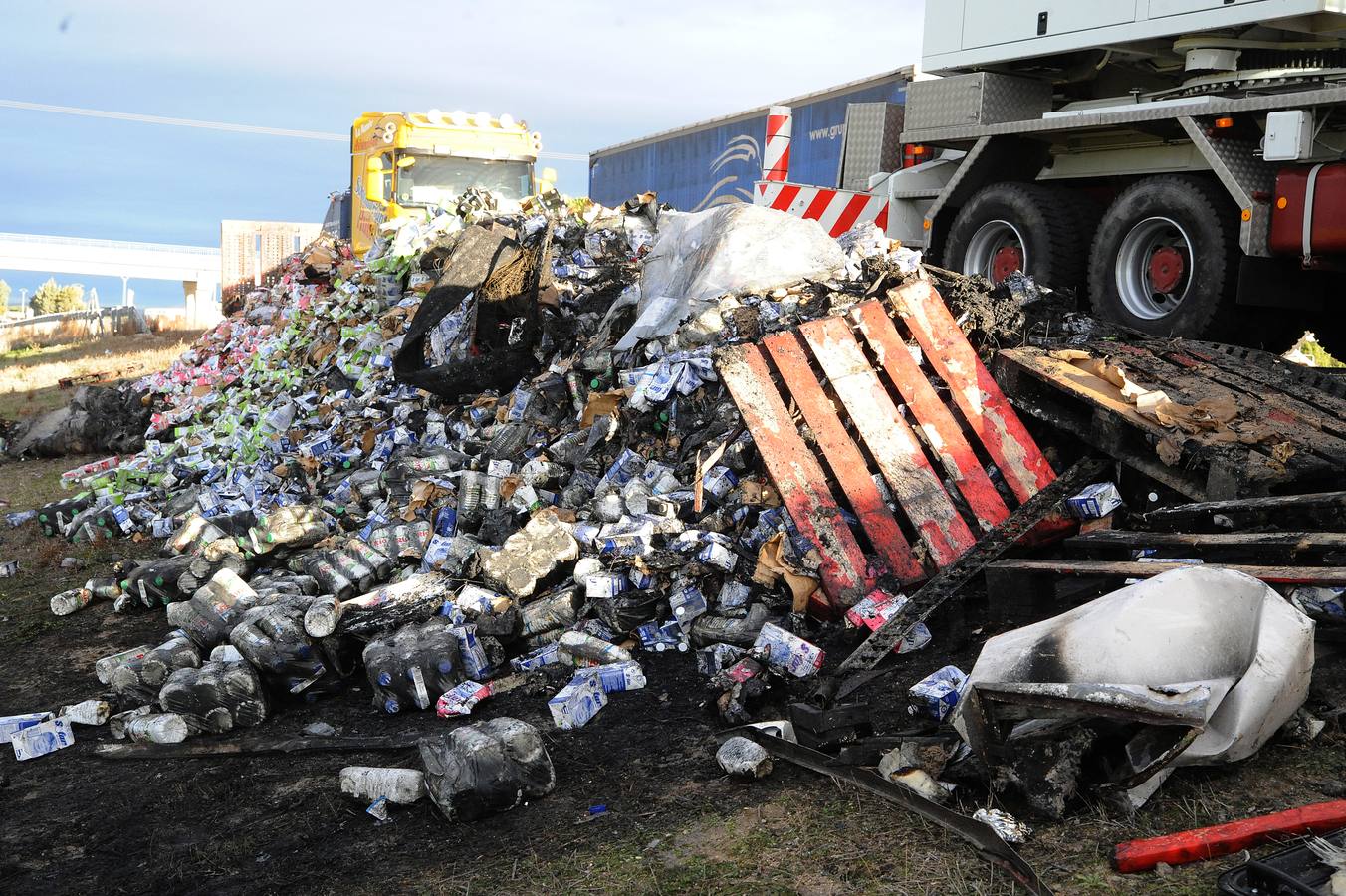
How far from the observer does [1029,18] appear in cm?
629

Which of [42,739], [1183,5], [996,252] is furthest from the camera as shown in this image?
[996,252]

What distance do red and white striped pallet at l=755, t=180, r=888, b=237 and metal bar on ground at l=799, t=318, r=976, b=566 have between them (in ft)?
9.37

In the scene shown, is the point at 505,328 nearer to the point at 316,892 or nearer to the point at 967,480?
the point at 967,480

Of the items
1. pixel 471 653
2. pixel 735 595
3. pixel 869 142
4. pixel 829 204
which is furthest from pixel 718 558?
pixel 869 142

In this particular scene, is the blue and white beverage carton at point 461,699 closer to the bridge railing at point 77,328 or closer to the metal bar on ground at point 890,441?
the metal bar on ground at point 890,441

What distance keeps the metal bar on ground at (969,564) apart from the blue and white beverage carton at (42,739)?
279 cm

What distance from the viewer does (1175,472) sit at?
400cm

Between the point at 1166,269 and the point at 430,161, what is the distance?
8.28 meters

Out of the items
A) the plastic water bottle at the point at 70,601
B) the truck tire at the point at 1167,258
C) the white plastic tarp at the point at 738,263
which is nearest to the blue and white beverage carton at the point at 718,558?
the white plastic tarp at the point at 738,263

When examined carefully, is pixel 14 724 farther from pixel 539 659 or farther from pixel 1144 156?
pixel 1144 156

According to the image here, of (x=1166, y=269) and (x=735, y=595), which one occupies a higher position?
(x=1166, y=269)

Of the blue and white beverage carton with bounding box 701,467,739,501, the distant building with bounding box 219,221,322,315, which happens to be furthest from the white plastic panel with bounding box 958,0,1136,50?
the distant building with bounding box 219,221,322,315

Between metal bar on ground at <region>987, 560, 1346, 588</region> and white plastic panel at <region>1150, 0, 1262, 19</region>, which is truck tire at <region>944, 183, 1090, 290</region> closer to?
white plastic panel at <region>1150, 0, 1262, 19</region>

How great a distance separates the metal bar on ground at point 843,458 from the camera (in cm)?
421
